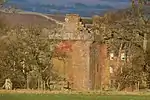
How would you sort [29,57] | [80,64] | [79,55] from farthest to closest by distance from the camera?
[80,64] → [79,55] → [29,57]

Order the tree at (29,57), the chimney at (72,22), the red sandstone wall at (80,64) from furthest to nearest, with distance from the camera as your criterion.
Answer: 1. the chimney at (72,22)
2. the red sandstone wall at (80,64)
3. the tree at (29,57)

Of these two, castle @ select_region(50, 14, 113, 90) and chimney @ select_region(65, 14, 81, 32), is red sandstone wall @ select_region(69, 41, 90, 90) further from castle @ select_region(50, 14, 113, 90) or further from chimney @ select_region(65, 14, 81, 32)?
chimney @ select_region(65, 14, 81, 32)

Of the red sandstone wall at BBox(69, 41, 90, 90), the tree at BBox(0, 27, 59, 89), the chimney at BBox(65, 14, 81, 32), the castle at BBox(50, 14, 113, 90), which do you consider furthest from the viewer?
the chimney at BBox(65, 14, 81, 32)

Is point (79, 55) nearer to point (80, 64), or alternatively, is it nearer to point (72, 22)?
point (80, 64)

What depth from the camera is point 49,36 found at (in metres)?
44.9

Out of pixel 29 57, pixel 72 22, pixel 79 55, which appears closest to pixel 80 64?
pixel 79 55

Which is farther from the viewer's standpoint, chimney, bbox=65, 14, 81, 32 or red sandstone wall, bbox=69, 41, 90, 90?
chimney, bbox=65, 14, 81, 32

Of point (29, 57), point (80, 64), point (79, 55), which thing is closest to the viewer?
point (29, 57)

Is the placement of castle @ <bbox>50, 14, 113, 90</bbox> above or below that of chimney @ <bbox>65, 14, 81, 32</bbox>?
below

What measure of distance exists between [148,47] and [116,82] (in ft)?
14.4

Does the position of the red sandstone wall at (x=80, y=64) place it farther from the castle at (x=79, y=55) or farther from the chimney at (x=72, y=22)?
the chimney at (x=72, y=22)

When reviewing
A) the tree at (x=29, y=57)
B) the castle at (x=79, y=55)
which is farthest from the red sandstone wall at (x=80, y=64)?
the tree at (x=29, y=57)

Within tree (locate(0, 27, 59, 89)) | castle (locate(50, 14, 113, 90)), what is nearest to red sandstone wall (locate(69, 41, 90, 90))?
castle (locate(50, 14, 113, 90))

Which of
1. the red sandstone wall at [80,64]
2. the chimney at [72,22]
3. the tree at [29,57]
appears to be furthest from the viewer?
the chimney at [72,22]
